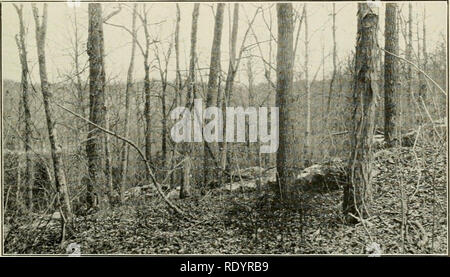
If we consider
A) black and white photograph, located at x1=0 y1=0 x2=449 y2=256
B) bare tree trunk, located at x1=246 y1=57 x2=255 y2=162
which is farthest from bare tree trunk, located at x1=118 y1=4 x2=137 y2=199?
bare tree trunk, located at x1=246 y1=57 x2=255 y2=162

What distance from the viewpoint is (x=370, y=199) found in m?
4.89

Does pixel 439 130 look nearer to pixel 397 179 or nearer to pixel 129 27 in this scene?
pixel 397 179

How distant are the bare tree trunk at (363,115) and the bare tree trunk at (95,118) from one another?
3126 mm

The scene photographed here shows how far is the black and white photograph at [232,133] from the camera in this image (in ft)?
15.9

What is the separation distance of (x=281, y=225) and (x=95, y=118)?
269cm

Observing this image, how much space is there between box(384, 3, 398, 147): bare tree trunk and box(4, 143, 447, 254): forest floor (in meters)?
0.37

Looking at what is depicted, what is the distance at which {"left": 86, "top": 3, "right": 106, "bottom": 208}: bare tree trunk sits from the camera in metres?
5.02

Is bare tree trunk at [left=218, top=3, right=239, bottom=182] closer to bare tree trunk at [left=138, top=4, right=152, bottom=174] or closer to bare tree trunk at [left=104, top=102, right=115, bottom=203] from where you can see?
bare tree trunk at [left=138, top=4, right=152, bottom=174]

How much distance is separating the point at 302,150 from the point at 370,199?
1.02 metres

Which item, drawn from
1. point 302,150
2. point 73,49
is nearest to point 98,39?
point 73,49

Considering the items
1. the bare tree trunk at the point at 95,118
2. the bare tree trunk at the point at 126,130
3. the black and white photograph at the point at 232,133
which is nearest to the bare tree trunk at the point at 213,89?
the black and white photograph at the point at 232,133

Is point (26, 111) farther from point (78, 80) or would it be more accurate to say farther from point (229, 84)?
point (229, 84)

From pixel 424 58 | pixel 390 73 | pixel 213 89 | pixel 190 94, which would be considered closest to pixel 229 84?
pixel 213 89

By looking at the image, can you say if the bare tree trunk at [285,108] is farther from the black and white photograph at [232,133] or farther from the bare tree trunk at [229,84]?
the bare tree trunk at [229,84]
